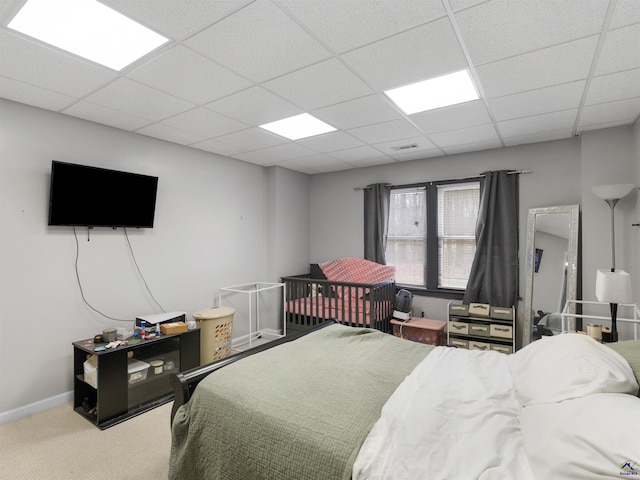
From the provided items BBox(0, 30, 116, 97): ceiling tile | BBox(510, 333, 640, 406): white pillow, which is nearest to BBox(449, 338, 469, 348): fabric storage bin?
BBox(510, 333, 640, 406): white pillow

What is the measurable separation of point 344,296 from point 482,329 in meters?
1.69

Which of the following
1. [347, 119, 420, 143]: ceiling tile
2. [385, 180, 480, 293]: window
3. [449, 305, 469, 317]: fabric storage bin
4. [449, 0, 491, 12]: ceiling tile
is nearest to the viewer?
[449, 0, 491, 12]: ceiling tile

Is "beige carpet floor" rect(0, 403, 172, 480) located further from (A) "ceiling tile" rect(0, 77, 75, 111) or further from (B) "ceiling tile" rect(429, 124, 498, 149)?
(B) "ceiling tile" rect(429, 124, 498, 149)

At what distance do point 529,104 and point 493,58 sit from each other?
3.06 feet

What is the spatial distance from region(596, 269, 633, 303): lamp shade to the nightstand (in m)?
1.75

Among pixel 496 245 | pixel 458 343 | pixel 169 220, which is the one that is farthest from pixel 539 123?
pixel 169 220

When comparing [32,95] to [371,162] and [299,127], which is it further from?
[371,162]

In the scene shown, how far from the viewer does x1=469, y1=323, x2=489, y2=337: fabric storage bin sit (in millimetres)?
3713

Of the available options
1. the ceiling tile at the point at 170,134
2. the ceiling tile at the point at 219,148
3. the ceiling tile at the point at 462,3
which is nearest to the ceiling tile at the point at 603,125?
the ceiling tile at the point at 462,3

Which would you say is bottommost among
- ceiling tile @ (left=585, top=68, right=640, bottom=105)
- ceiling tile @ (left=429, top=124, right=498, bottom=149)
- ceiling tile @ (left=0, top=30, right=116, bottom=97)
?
ceiling tile @ (left=0, top=30, right=116, bottom=97)

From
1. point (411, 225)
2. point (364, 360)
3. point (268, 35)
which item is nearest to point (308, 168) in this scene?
point (411, 225)

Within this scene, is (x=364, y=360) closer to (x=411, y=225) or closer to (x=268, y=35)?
(x=268, y=35)

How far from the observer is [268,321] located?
191 inches

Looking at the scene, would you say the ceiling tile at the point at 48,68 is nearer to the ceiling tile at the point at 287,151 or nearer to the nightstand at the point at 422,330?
the ceiling tile at the point at 287,151
